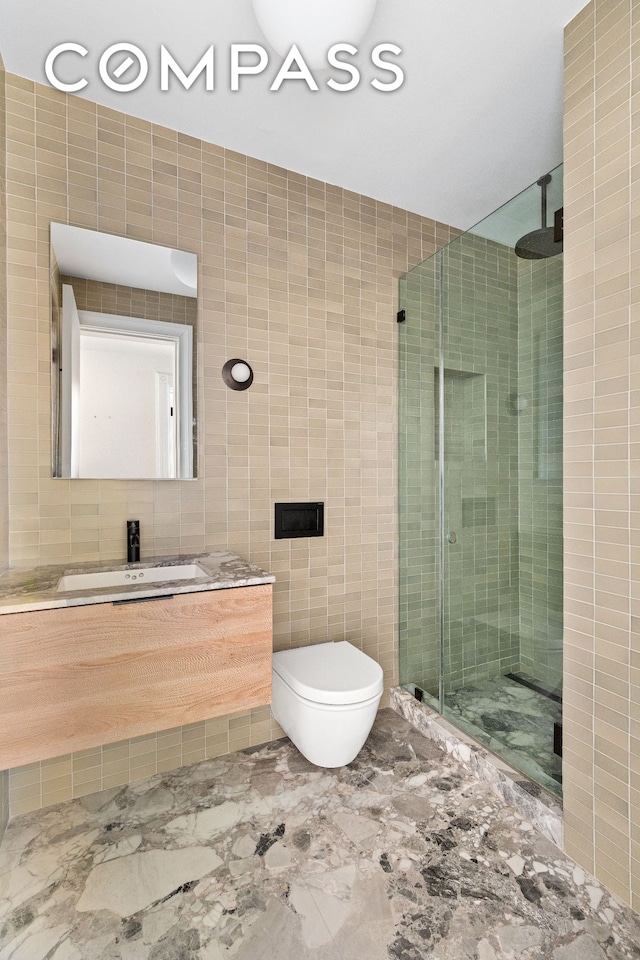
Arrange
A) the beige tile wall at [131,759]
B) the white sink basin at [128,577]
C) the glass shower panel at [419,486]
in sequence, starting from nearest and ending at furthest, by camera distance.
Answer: the white sink basin at [128,577], the beige tile wall at [131,759], the glass shower panel at [419,486]

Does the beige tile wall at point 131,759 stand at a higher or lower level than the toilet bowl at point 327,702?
lower

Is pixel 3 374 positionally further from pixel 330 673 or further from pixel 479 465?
pixel 479 465

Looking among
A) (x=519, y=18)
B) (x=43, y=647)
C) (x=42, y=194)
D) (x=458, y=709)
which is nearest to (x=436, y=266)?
(x=519, y=18)

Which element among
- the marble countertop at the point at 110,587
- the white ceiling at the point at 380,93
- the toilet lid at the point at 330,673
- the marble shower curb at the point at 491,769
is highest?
the white ceiling at the point at 380,93

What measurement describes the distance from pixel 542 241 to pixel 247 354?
1222 mm

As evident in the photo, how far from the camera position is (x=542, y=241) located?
170 cm

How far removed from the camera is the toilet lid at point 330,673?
168 centimetres

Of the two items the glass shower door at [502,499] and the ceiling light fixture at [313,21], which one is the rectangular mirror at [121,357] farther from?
the glass shower door at [502,499]

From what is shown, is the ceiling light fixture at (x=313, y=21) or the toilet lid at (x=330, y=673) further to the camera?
the toilet lid at (x=330, y=673)

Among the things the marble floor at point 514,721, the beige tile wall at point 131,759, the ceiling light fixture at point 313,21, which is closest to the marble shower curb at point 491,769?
the marble floor at point 514,721

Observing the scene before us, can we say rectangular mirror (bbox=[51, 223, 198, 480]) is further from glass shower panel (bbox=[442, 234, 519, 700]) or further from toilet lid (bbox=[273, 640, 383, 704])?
glass shower panel (bbox=[442, 234, 519, 700])

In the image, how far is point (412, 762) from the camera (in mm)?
1926

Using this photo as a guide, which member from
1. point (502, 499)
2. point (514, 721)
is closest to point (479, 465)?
point (502, 499)

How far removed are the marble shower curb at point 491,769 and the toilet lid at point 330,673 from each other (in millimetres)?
484
